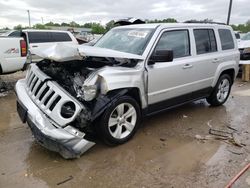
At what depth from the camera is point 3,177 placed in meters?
3.55

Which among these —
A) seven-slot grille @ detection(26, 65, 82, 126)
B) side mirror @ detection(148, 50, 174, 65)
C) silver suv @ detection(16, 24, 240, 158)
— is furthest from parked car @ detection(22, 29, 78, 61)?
side mirror @ detection(148, 50, 174, 65)

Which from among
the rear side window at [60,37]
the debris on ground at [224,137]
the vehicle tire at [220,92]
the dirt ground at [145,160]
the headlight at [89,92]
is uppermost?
the rear side window at [60,37]

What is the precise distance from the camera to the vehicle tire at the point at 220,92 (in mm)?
6520

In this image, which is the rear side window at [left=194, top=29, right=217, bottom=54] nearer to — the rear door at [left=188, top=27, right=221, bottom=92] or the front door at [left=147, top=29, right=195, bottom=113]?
the rear door at [left=188, top=27, right=221, bottom=92]

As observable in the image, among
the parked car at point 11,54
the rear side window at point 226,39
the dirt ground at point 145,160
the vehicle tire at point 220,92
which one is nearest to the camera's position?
the dirt ground at point 145,160

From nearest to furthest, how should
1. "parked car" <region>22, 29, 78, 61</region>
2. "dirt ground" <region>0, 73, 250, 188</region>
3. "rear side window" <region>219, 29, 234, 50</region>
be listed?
"dirt ground" <region>0, 73, 250, 188</region> → "rear side window" <region>219, 29, 234, 50</region> → "parked car" <region>22, 29, 78, 61</region>

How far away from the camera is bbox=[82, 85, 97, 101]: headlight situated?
3971mm

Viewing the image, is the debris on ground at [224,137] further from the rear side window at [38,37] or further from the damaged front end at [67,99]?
the rear side window at [38,37]

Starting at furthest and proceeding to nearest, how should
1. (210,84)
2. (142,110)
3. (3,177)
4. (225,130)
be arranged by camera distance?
(210,84) < (225,130) < (142,110) < (3,177)

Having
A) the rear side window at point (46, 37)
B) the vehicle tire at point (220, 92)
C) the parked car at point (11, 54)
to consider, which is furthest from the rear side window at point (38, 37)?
the vehicle tire at point (220, 92)

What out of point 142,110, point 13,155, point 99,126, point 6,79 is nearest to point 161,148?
point 142,110

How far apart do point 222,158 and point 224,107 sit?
2.86 m

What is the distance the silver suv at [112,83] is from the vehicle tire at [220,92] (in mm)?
535

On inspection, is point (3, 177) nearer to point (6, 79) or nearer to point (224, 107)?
point (224, 107)
